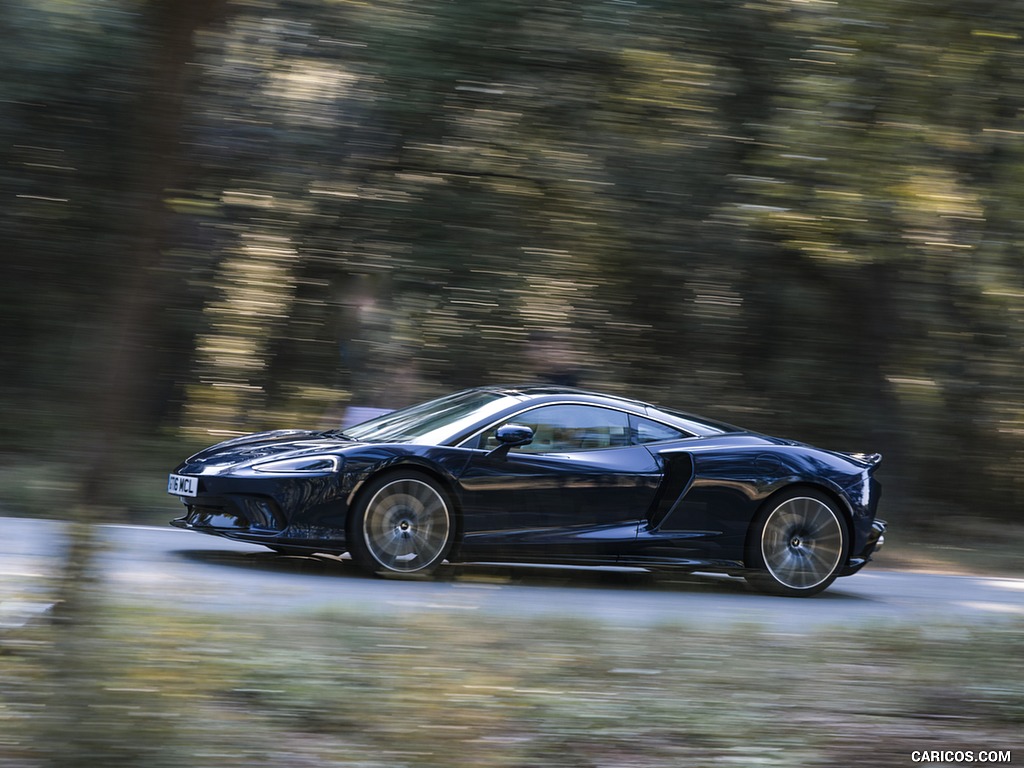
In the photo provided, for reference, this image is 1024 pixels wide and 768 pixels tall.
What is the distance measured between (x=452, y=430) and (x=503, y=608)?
1589 millimetres

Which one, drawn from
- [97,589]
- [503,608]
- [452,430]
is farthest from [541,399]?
[97,589]

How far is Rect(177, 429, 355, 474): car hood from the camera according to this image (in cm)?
761

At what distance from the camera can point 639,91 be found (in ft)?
39.3

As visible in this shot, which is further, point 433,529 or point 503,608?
point 433,529

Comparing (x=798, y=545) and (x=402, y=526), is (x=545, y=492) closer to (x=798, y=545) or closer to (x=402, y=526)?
(x=402, y=526)

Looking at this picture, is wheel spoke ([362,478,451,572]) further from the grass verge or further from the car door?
the grass verge

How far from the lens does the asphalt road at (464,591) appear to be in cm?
636

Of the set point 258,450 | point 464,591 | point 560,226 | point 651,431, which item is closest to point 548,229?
point 560,226

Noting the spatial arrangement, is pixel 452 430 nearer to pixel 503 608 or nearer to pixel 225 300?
pixel 503 608

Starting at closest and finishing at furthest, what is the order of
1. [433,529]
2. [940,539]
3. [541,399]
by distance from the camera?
[433,529], [541,399], [940,539]

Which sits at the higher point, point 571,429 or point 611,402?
point 611,402

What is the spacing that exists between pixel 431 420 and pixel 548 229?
5156mm

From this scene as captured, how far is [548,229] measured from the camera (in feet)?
42.3

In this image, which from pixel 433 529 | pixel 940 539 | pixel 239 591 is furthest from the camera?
pixel 940 539
